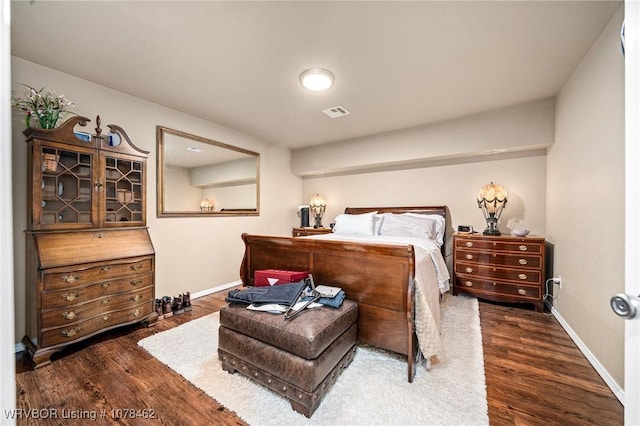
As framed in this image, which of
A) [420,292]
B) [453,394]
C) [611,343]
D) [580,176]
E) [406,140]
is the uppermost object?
[406,140]

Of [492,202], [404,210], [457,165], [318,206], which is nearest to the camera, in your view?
[492,202]

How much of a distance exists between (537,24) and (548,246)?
8.28 ft

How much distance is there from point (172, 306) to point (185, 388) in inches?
58.1

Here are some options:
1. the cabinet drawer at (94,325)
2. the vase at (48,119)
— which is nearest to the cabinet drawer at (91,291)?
the cabinet drawer at (94,325)

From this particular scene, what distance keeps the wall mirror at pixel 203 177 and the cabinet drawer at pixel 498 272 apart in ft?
11.0

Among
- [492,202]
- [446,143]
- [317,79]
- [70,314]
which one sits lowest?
[70,314]

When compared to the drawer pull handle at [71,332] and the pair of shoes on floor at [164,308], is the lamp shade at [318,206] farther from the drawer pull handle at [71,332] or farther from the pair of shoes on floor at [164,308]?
the drawer pull handle at [71,332]

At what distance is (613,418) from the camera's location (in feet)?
4.60

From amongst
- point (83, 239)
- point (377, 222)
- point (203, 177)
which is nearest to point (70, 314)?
point (83, 239)

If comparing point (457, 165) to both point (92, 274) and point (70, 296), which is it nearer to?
point (92, 274)

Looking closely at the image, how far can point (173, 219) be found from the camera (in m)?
3.22

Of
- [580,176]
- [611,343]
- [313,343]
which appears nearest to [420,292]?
[313,343]

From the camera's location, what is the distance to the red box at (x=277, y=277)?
209cm

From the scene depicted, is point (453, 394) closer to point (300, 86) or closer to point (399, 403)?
point (399, 403)
